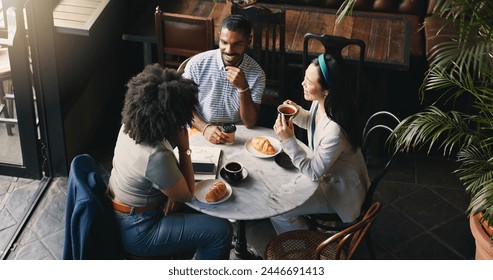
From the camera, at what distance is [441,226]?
4.38 m

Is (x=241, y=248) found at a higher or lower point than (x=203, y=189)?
lower

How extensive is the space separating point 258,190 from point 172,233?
459mm

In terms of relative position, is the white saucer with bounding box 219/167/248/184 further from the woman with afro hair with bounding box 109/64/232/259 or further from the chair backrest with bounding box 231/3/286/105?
the chair backrest with bounding box 231/3/286/105

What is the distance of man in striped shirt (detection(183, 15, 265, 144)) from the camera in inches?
154

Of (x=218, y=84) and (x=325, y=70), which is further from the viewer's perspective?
(x=218, y=84)

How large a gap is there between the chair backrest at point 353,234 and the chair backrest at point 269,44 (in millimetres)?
1593

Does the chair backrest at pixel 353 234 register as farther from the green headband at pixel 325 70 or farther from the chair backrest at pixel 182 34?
the chair backrest at pixel 182 34

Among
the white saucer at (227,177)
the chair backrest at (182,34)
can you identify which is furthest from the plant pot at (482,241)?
the chair backrest at (182,34)

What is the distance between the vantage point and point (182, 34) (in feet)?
15.1

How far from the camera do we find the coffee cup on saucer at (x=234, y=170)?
137 inches

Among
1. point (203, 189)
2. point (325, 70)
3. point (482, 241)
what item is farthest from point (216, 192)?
point (482, 241)

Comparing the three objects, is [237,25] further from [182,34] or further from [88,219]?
[88,219]

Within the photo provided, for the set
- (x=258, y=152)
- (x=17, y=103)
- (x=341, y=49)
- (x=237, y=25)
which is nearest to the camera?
(x=258, y=152)

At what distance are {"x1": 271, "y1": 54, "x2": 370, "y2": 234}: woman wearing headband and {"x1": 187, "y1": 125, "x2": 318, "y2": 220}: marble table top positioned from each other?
0.09 meters
